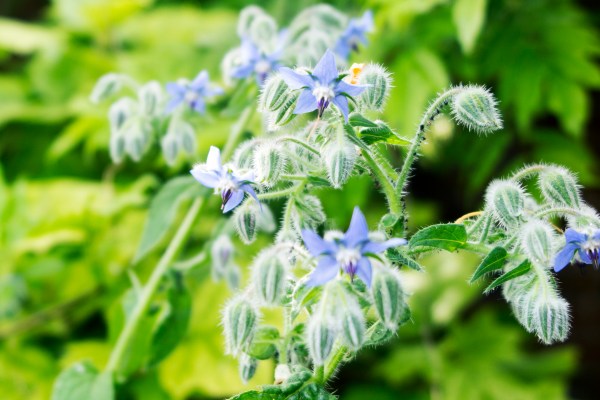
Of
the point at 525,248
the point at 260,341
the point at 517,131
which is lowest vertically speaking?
the point at 260,341

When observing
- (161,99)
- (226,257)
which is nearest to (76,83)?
(161,99)

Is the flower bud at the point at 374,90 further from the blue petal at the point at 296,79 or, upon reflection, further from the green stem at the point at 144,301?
the green stem at the point at 144,301

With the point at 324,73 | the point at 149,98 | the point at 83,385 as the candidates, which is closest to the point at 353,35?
the point at 149,98

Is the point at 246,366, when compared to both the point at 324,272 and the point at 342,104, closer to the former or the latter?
the point at 324,272

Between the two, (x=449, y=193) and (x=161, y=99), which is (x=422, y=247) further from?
(x=449, y=193)

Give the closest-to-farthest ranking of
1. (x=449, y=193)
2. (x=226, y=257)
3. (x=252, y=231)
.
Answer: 1. (x=252, y=231)
2. (x=226, y=257)
3. (x=449, y=193)

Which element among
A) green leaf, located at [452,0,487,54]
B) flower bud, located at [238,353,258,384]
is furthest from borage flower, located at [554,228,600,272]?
green leaf, located at [452,0,487,54]

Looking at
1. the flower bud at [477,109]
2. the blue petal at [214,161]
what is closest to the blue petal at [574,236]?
the flower bud at [477,109]

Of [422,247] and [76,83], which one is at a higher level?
[76,83]
